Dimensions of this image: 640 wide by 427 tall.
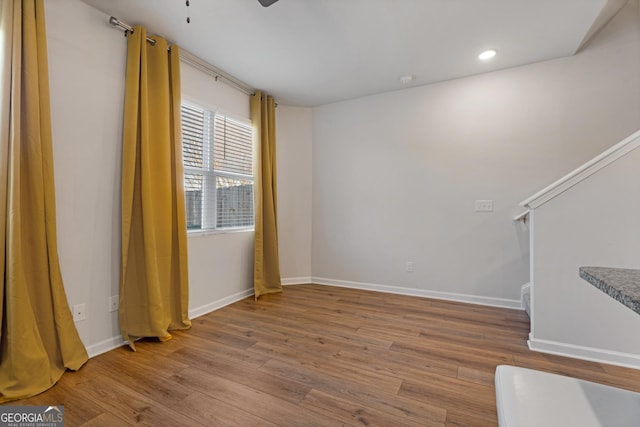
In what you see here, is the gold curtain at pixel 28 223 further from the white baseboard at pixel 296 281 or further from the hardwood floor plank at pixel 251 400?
the white baseboard at pixel 296 281

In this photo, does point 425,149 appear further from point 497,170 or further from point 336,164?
point 336,164

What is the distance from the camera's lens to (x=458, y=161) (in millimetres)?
3188

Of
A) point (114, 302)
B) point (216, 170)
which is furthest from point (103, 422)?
point (216, 170)

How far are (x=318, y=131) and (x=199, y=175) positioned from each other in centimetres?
186

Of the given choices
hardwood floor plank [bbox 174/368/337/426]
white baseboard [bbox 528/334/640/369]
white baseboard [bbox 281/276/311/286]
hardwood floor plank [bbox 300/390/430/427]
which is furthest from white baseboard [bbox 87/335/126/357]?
white baseboard [bbox 528/334/640/369]

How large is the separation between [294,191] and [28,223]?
9.03 feet

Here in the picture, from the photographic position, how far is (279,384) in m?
1.68

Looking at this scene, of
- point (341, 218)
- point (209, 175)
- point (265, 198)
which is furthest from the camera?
point (341, 218)

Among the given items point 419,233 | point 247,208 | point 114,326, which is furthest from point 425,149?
point 114,326

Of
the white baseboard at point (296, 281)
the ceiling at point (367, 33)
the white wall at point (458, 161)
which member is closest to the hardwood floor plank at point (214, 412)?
the white baseboard at point (296, 281)

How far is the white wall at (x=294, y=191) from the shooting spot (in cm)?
394

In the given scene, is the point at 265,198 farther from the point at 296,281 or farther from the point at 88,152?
the point at 88,152

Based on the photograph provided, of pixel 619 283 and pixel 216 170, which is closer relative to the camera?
pixel 619 283

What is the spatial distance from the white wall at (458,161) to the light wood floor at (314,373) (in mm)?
735
